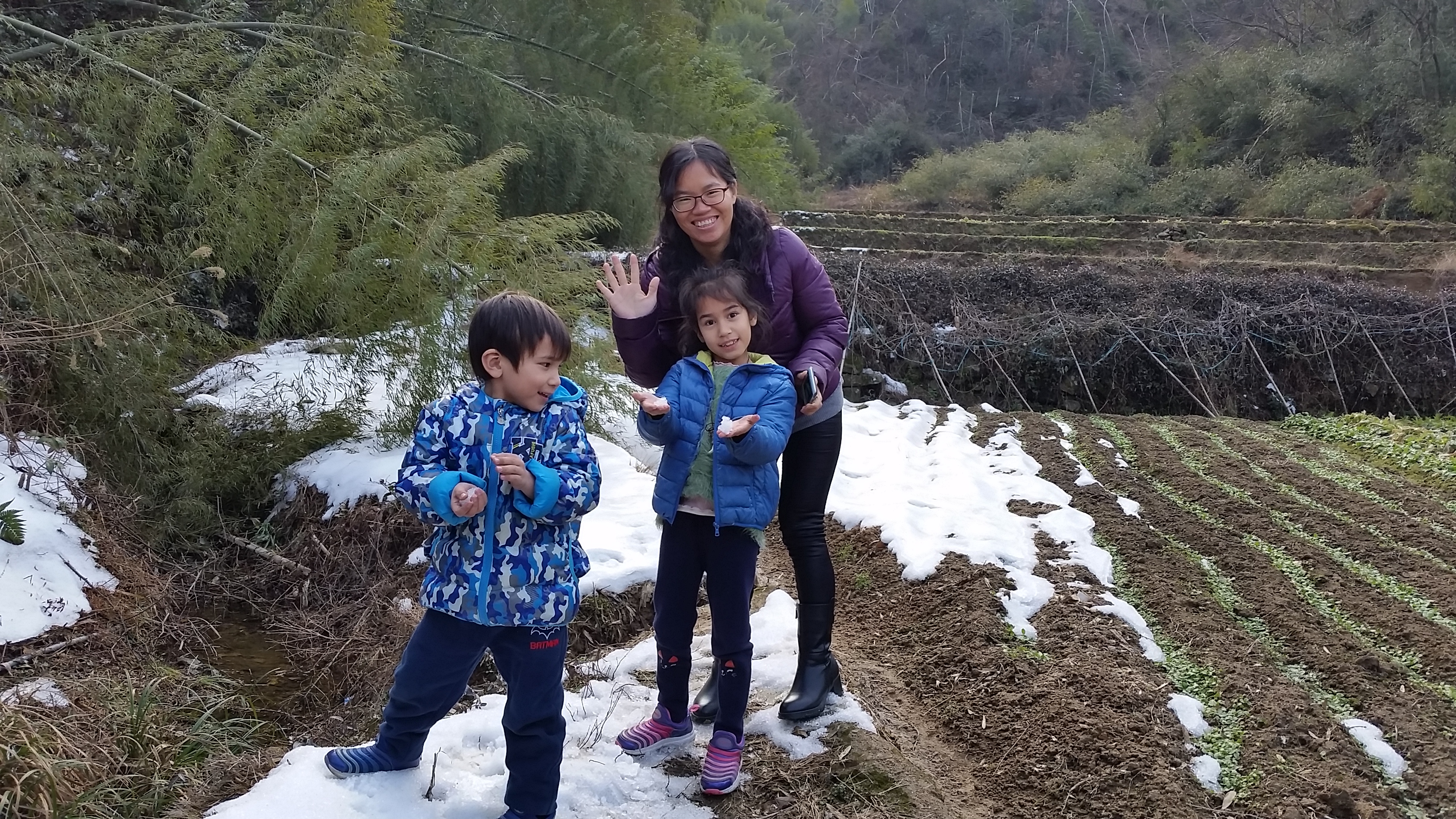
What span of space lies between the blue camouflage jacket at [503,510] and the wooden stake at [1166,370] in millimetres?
9338

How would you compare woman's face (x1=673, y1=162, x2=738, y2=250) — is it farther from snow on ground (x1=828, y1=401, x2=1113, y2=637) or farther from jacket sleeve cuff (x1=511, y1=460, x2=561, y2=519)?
snow on ground (x1=828, y1=401, x2=1113, y2=637)

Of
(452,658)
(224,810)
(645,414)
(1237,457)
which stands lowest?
(1237,457)

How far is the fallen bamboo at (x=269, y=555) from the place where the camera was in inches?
171

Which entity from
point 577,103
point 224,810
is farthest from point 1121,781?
point 577,103

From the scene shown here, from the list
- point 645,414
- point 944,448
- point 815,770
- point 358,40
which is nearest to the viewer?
point 645,414

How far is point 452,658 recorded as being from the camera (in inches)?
81.6

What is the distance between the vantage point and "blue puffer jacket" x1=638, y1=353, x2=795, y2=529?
2246 mm

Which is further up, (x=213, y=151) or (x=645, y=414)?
(x=213, y=151)

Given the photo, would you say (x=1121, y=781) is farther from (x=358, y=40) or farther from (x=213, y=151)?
(x=358, y=40)

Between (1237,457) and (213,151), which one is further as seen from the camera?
(1237,457)

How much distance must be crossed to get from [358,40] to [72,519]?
3178 mm

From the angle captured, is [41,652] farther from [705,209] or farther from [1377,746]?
[1377,746]

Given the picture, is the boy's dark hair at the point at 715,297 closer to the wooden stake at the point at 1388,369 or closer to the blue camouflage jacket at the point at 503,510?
the blue camouflage jacket at the point at 503,510

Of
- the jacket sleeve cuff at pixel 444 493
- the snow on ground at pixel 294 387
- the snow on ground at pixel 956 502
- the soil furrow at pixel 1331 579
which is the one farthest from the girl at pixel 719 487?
the snow on ground at pixel 294 387
